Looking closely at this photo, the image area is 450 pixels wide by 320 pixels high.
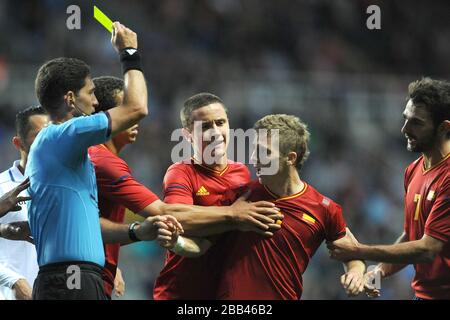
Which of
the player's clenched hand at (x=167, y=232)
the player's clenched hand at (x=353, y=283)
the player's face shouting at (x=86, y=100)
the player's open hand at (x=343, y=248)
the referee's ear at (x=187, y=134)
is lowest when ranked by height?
the player's clenched hand at (x=353, y=283)

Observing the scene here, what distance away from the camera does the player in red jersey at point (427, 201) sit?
668 cm

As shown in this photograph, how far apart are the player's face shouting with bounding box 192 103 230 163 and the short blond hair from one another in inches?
15.8

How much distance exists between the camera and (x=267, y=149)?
622cm

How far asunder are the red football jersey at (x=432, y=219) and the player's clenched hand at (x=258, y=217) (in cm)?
131

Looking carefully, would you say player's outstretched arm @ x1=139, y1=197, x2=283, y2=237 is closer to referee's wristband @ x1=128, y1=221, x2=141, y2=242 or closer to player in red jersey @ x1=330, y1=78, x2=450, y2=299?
referee's wristband @ x1=128, y1=221, x2=141, y2=242

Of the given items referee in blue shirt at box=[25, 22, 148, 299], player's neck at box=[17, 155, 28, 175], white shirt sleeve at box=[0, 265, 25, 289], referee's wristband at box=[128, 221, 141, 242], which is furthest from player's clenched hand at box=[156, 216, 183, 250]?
player's neck at box=[17, 155, 28, 175]

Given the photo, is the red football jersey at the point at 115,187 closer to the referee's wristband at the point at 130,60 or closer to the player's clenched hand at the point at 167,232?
the player's clenched hand at the point at 167,232

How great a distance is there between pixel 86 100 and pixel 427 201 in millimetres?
2677

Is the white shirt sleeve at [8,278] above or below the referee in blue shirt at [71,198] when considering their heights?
below

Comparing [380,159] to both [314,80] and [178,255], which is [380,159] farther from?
[178,255]

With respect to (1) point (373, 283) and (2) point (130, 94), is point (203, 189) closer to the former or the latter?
(2) point (130, 94)

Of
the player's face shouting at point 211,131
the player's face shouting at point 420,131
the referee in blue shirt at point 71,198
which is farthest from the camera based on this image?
the player's face shouting at point 420,131

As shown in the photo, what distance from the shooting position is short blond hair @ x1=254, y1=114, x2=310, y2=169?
625cm

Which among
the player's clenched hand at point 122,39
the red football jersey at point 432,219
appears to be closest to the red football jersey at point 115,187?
the player's clenched hand at point 122,39
